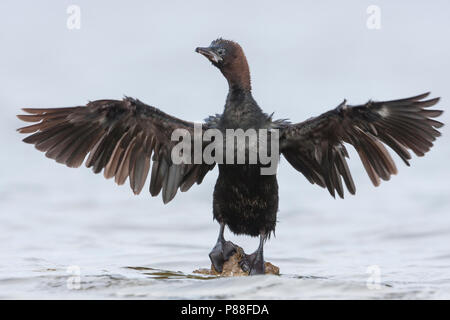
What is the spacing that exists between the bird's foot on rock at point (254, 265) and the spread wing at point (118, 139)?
132 centimetres

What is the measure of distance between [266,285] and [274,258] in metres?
4.35

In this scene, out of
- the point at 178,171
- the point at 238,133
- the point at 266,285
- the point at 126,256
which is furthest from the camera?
the point at 126,256

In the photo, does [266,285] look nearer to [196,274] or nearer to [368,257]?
[196,274]

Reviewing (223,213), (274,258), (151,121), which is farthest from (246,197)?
(274,258)

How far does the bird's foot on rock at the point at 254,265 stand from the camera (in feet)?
40.5

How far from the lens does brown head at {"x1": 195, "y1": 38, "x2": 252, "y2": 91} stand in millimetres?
12648

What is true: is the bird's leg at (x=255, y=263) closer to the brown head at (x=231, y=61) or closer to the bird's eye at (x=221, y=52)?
the brown head at (x=231, y=61)

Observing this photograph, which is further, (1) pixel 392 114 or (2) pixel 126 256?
(2) pixel 126 256

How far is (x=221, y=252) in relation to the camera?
12586 millimetres

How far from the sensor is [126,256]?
15.2 m

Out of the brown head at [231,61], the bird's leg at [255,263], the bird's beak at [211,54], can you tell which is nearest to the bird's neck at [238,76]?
the brown head at [231,61]

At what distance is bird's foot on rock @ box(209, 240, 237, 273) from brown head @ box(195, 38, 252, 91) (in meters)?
1.89

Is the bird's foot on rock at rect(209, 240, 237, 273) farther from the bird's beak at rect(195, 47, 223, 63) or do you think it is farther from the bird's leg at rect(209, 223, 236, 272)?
the bird's beak at rect(195, 47, 223, 63)

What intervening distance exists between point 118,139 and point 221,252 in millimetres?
1835
